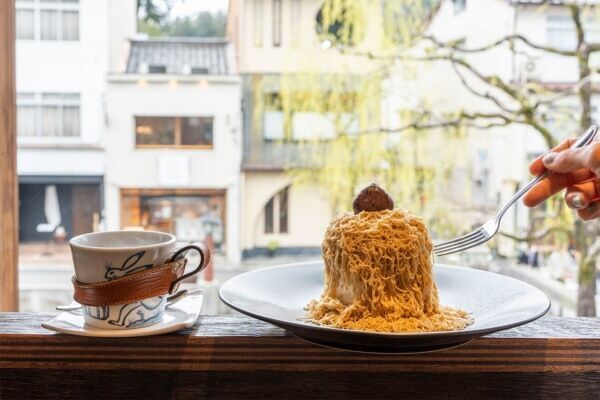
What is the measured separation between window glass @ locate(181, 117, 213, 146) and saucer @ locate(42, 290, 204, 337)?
1616mm

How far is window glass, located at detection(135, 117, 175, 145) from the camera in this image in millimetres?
2389

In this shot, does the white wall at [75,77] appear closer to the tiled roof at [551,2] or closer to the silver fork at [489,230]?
the tiled roof at [551,2]

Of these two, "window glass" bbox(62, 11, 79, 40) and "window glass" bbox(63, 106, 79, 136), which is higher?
"window glass" bbox(62, 11, 79, 40)

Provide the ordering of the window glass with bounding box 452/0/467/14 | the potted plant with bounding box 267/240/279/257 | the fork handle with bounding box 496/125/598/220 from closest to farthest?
the fork handle with bounding box 496/125/598/220, the potted plant with bounding box 267/240/279/257, the window glass with bounding box 452/0/467/14

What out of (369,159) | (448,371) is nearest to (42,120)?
(369,159)

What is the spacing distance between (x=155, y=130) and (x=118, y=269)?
178 cm

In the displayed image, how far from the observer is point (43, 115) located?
2234 mm

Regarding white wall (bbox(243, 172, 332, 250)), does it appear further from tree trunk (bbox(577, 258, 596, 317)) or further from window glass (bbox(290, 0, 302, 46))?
tree trunk (bbox(577, 258, 596, 317))

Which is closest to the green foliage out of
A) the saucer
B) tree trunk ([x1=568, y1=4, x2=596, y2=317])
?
tree trunk ([x1=568, y1=4, x2=596, y2=317])

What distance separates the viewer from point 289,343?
0.73 m

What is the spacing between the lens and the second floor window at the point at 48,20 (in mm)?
2184

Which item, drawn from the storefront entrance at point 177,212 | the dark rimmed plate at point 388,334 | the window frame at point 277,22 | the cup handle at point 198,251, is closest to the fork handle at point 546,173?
the dark rimmed plate at point 388,334

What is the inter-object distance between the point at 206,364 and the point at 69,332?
0.56ft

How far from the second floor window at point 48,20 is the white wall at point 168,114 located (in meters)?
0.30
